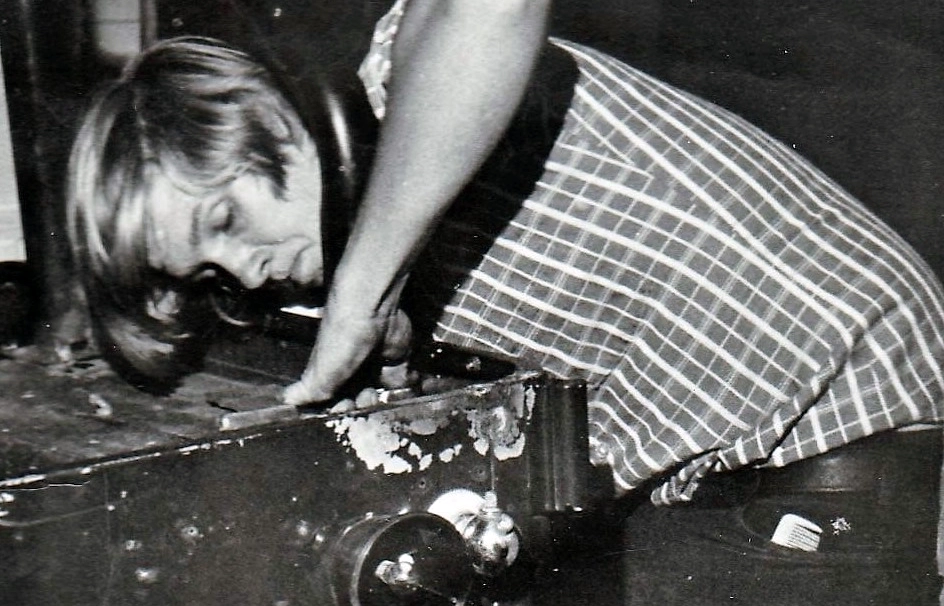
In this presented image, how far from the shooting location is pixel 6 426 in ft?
1.93

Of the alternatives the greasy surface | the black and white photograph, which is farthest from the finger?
the greasy surface

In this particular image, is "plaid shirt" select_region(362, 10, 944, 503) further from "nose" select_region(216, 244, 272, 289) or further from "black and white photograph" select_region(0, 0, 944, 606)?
"nose" select_region(216, 244, 272, 289)

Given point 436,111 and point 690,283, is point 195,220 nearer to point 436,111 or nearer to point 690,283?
point 436,111

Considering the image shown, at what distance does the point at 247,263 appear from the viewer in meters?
0.68

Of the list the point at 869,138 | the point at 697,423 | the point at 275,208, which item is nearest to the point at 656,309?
the point at 697,423

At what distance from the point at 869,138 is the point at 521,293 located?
34.7 inches

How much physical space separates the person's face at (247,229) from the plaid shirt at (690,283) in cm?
11

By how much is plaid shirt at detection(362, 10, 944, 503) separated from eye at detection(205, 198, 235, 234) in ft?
0.56

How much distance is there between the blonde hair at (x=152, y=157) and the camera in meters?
0.63

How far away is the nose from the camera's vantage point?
67 cm

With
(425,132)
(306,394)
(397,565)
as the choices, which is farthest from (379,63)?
(397,565)

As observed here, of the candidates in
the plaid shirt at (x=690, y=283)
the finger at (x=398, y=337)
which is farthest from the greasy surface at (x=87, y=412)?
the plaid shirt at (x=690, y=283)

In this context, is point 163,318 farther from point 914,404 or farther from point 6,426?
point 914,404

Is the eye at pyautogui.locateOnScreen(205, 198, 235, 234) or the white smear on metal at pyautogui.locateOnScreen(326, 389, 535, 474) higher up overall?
the eye at pyautogui.locateOnScreen(205, 198, 235, 234)
